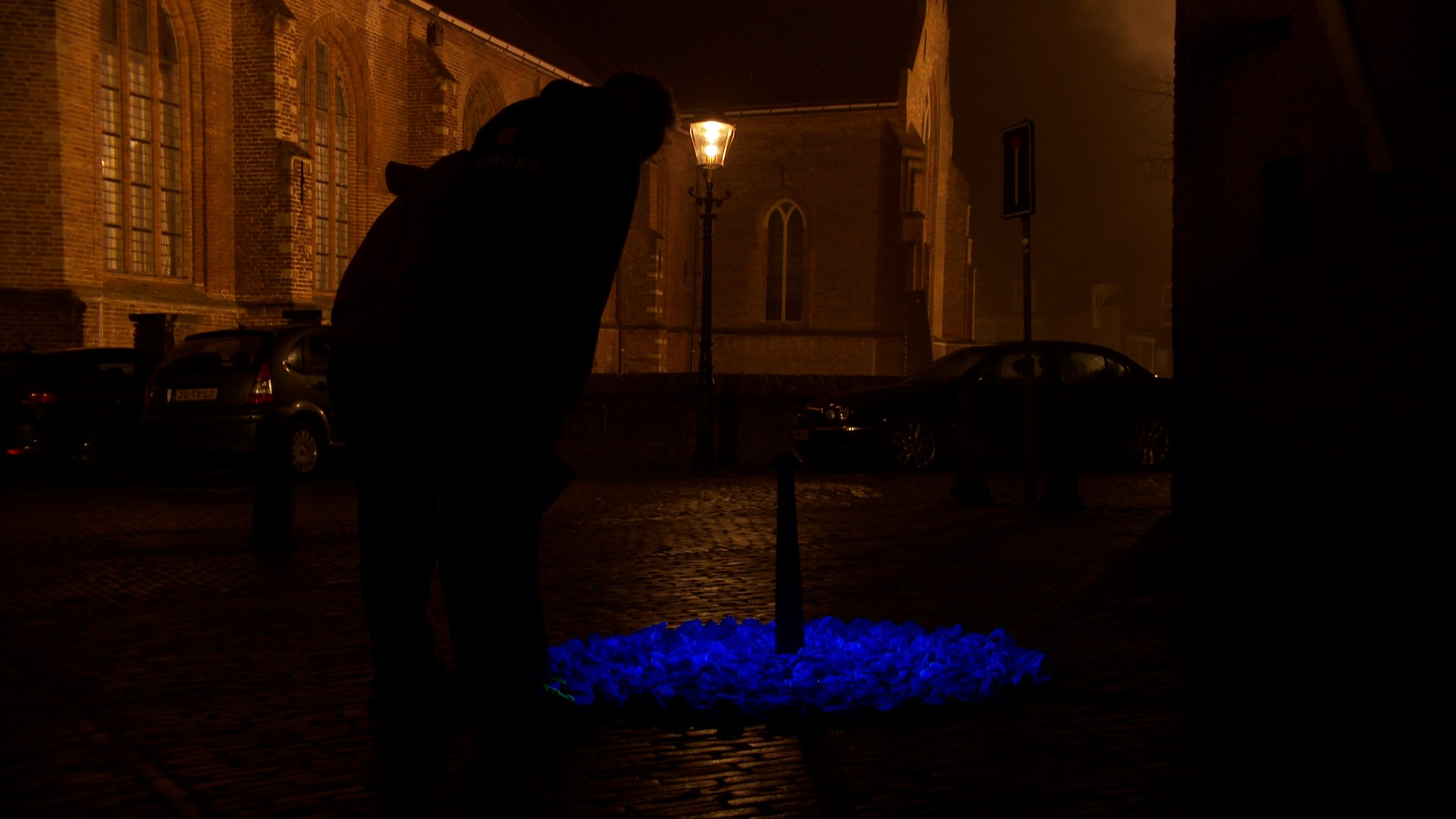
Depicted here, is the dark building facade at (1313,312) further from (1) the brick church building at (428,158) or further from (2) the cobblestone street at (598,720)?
(1) the brick church building at (428,158)

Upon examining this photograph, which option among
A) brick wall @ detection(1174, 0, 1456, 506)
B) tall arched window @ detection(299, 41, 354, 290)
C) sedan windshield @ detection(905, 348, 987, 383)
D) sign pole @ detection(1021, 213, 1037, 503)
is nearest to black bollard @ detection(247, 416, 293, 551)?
sign pole @ detection(1021, 213, 1037, 503)

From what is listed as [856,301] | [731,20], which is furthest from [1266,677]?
[731,20]

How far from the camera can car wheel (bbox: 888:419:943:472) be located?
14.2 m

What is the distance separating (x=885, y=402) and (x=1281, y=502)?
251 inches

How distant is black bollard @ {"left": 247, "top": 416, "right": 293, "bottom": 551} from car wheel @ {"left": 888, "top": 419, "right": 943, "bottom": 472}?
7.96 m

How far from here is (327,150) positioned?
2645cm

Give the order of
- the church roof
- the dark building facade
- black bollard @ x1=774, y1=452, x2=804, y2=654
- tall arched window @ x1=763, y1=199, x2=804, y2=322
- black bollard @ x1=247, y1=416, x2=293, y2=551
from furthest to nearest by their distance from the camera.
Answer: tall arched window @ x1=763, y1=199, x2=804, y2=322, the church roof, black bollard @ x1=247, y1=416, x2=293, y2=551, the dark building facade, black bollard @ x1=774, y1=452, x2=804, y2=654

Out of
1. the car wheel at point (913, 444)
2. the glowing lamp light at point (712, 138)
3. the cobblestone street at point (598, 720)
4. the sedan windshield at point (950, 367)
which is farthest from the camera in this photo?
the glowing lamp light at point (712, 138)

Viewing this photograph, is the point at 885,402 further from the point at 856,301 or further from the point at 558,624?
the point at 856,301

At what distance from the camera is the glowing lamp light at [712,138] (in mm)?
14922

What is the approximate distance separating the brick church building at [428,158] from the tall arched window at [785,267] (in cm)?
5

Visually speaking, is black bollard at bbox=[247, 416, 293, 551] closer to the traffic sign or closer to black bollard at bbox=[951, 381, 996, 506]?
black bollard at bbox=[951, 381, 996, 506]

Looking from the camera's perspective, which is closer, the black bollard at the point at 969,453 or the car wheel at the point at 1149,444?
the black bollard at the point at 969,453

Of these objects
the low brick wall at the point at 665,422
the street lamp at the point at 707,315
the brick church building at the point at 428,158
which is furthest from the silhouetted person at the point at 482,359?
the low brick wall at the point at 665,422
